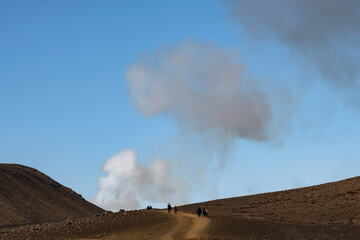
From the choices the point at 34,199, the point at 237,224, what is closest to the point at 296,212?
the point at 237,224

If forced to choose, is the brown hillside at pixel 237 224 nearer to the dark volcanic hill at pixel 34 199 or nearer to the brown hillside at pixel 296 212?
the brown hillside at pixel 296 212

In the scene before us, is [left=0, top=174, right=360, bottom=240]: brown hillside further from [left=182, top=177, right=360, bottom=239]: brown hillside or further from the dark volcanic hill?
the dark volcanic hill

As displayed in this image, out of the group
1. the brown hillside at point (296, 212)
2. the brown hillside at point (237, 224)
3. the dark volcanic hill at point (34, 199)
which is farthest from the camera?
the dark volcanic hill at point (34, 199)

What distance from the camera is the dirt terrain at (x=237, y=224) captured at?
63.9 meters

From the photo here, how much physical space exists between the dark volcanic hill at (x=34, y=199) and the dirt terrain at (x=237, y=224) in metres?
42.0

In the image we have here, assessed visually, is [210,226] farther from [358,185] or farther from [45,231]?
[358,185]

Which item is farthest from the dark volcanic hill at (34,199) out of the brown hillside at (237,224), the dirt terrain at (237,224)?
the dirt terrain at (237,224)

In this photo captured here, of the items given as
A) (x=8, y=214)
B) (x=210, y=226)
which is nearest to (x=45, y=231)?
(x=210, y=226)

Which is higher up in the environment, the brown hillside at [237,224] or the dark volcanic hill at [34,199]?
the dark volcanic hill at [34,199]

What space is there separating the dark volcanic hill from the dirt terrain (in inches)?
1655

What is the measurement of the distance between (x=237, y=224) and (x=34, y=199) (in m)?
75.4

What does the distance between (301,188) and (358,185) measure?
40.0 feet

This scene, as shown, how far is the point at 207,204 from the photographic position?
10206 cm

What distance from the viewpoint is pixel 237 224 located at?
6694 cm
